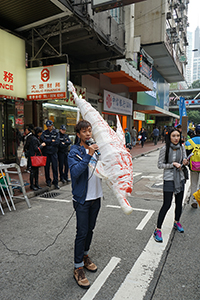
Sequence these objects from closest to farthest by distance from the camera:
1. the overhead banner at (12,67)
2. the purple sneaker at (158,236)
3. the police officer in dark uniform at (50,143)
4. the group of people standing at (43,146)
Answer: the purple sneaker at (158,236)
the group of people standing at (43,146)
the police officer in dark uniform at (50,143)
the overhead banner at (12,67)

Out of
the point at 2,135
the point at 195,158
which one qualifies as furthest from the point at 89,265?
the point at 2,135

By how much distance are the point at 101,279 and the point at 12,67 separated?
27.2 ft

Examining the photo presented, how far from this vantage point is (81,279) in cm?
262

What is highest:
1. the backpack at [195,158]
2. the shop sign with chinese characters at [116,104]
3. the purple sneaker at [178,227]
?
the shop sign with chinese characters at [116,104]

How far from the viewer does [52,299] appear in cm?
241

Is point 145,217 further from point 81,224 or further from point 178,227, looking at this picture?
point 81,224

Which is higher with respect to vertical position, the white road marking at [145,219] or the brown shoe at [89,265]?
the brown shoe at [89,265]

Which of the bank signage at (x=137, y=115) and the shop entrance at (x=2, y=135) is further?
the bank signage at (x=137, y=115)

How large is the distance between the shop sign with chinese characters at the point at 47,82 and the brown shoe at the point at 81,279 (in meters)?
6.91

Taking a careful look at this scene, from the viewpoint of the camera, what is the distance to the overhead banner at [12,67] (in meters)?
8.24

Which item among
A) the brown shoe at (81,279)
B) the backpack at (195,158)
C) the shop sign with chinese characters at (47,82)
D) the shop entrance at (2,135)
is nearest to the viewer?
the brown shoe at (81,279)

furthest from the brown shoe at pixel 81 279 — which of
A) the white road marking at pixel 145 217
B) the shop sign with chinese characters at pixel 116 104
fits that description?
the shop sign with chinese characters at pixel 116 104

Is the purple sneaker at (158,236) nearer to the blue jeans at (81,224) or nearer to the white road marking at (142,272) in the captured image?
the white road marking at (142,272)

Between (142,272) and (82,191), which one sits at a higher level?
(82,191)
